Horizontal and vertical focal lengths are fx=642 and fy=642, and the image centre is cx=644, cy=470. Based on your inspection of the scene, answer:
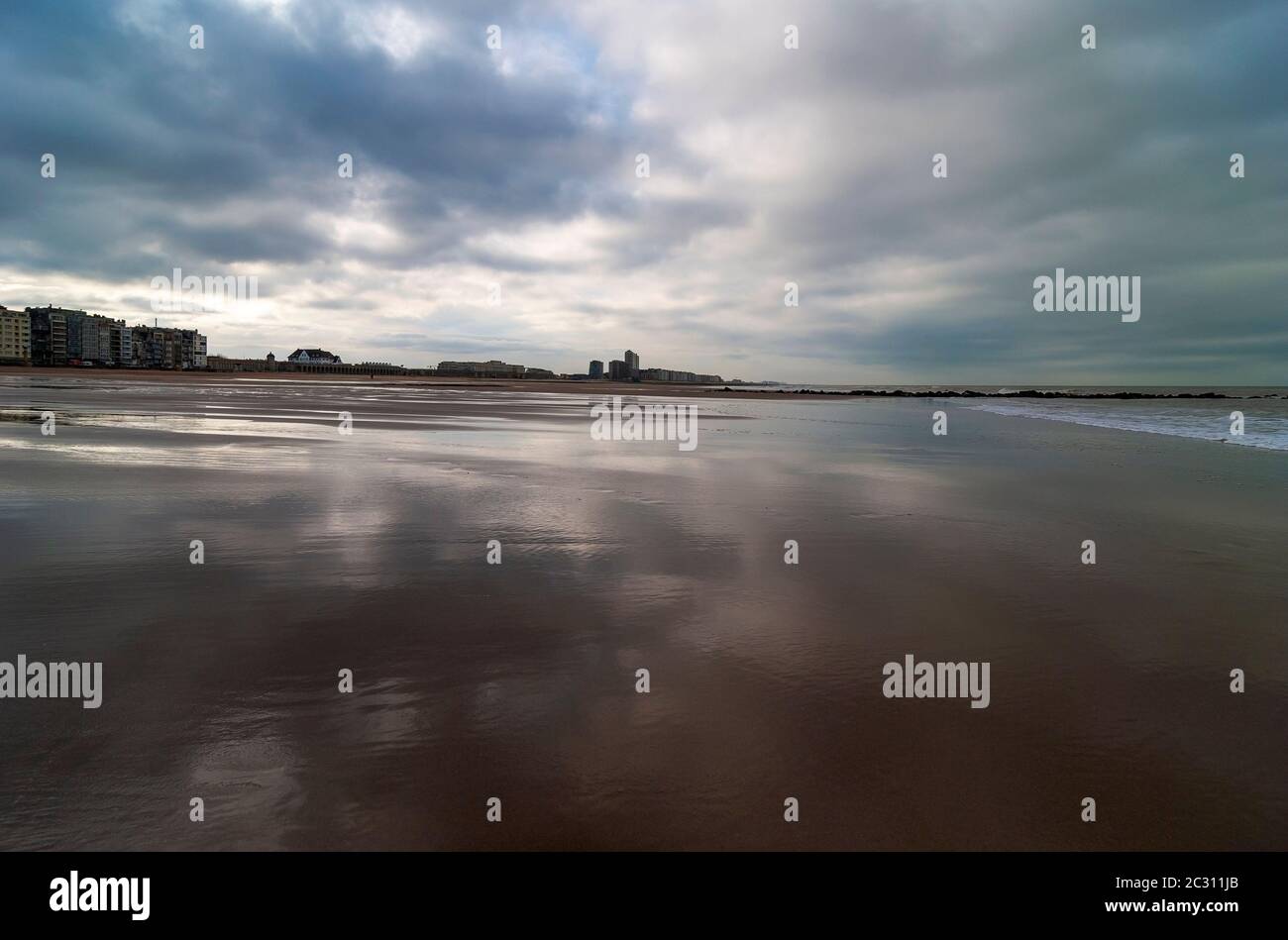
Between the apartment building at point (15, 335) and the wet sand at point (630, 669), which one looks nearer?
the wet sand at point (630, 669)

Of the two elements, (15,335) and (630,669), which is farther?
(15,335)

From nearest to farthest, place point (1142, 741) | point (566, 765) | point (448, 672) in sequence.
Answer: point (566, 765) → point (1142, 741) → point (448, 672)

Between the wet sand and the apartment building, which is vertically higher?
the apartment building

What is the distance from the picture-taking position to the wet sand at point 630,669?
3.28 m

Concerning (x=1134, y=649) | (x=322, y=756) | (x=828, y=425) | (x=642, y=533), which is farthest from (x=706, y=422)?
(x=322, y=756)

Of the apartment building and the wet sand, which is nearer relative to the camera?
the wet sand

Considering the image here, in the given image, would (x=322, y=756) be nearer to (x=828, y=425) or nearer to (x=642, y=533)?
(x=642, y=533)

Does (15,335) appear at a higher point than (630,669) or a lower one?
higher

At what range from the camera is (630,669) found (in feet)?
16.1

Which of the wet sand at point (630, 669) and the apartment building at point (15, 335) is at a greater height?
the apartment building at point (15, 335)

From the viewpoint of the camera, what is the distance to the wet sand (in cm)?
328
